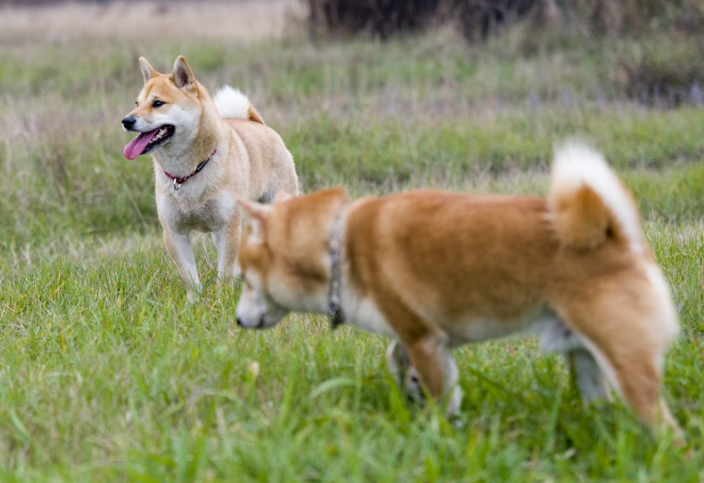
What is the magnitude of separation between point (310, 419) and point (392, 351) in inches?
22.5

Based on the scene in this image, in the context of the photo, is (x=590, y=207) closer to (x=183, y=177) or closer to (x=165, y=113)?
(x=183, y=177)

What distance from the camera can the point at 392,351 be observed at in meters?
3.41

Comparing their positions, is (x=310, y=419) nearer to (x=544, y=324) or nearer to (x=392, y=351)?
(x=392, y=351)

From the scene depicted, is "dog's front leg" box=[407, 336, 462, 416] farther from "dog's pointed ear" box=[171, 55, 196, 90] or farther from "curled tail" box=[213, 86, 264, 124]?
"curled tail" box=[213, 86, 264, 124]

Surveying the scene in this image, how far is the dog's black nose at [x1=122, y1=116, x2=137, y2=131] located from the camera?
16.8 ft

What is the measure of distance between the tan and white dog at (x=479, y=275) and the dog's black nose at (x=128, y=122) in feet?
6.88

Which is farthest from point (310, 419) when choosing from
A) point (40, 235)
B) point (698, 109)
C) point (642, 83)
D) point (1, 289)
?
point (642, 83)

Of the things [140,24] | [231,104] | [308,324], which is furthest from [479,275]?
[140,24]

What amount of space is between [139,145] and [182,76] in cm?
56

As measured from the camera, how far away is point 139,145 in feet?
17.2

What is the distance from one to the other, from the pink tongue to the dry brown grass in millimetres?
10611

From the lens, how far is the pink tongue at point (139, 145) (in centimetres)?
513

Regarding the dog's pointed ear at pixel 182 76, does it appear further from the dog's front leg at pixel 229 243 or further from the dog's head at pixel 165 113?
the dog's front leg at pixel 229 243

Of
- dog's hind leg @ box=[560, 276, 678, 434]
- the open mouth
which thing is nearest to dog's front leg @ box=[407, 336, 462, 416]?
dog's hind leg @ box=[560, 276, 678, 434]
